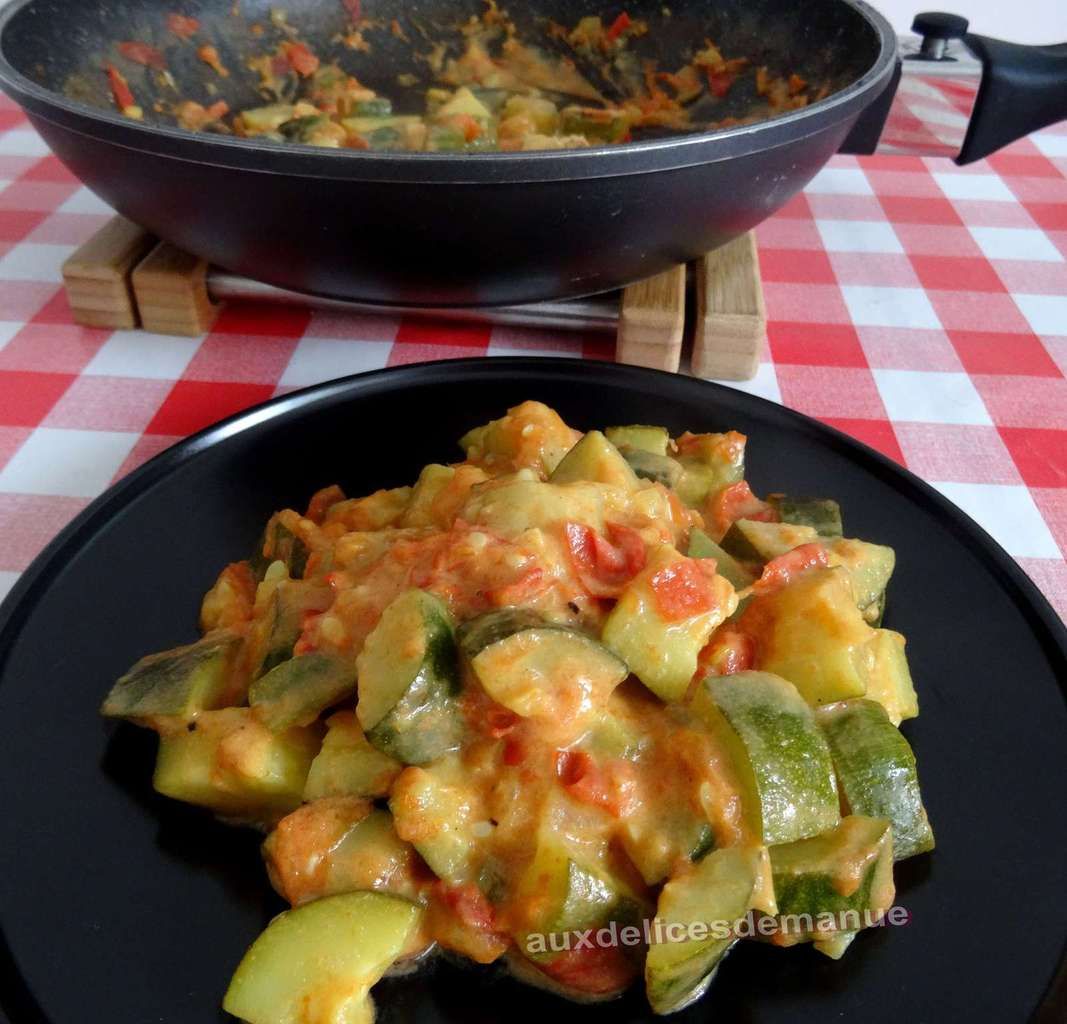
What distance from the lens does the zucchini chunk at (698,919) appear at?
2.47ft

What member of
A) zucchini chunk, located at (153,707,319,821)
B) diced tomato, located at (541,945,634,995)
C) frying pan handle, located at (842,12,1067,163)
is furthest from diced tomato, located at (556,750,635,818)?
frying pan handle, located at (842,12,1067,163)

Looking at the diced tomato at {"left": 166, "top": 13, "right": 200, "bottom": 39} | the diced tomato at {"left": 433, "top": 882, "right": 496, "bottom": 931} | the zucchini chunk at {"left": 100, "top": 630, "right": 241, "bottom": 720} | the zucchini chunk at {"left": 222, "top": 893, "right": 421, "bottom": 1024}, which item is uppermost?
the diced tomato at {"left": 166, "top": 13, "right": 200, "bottom": 39}

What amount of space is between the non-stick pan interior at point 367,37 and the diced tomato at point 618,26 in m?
0.02

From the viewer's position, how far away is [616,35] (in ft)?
7.16

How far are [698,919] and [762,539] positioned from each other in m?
0.43

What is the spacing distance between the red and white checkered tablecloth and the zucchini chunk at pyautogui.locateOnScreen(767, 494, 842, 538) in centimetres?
39

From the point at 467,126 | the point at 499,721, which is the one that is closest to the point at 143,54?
the point at 467,126

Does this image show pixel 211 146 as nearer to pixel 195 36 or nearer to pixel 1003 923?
pixel 195 36

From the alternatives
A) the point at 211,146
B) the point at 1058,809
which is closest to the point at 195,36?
the point at 211,146

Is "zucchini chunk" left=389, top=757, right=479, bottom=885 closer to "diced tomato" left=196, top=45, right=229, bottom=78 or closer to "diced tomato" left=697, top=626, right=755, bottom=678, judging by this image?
"diced tomato" left=697, top=626, right=755, bottom=678

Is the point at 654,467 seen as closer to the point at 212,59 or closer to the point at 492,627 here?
the point at 492,627

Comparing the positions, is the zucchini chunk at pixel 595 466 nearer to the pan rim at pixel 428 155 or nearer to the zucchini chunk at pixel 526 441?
the zucchini chunk at pixel 526 441

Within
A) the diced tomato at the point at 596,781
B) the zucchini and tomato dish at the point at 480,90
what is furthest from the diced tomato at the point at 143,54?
the diced tomato at the point at 596,781

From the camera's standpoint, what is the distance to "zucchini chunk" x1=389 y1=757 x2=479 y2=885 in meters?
0.82
